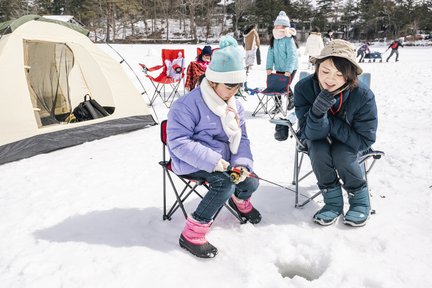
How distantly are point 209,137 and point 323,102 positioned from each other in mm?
769

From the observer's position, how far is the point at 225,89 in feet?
7.29

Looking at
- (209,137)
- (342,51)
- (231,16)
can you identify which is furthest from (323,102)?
(231,16)

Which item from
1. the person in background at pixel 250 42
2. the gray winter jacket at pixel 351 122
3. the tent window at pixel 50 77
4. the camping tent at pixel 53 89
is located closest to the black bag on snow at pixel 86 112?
the camping tent at pixel 53 89

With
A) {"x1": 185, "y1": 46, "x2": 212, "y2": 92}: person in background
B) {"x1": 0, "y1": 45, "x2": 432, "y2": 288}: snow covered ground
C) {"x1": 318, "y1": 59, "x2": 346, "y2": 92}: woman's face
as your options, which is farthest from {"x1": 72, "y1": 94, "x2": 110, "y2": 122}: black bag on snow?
{"x1": 318, "y1": 59, "x2": 346, "y2": 92}: woman's face

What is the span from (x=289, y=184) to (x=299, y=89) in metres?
1.09

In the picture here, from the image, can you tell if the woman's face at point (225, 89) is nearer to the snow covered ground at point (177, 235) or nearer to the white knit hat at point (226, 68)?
the white knit hat at point (226, 68)

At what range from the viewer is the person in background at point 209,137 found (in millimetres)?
2117

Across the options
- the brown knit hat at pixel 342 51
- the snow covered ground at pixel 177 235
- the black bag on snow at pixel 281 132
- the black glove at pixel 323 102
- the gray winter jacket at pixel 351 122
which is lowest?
the snow covered ground at pixel 177 235

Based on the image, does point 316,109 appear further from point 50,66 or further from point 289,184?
point 50,66

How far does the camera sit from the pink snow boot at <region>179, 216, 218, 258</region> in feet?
7.08

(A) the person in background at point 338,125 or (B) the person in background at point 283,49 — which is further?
(B) the person in background at point 283,49

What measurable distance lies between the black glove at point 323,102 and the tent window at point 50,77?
4369 millimetres

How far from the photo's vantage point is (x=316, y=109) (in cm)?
225

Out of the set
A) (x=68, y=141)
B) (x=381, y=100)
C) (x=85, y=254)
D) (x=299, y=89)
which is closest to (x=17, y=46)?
(x=68, y=141)
